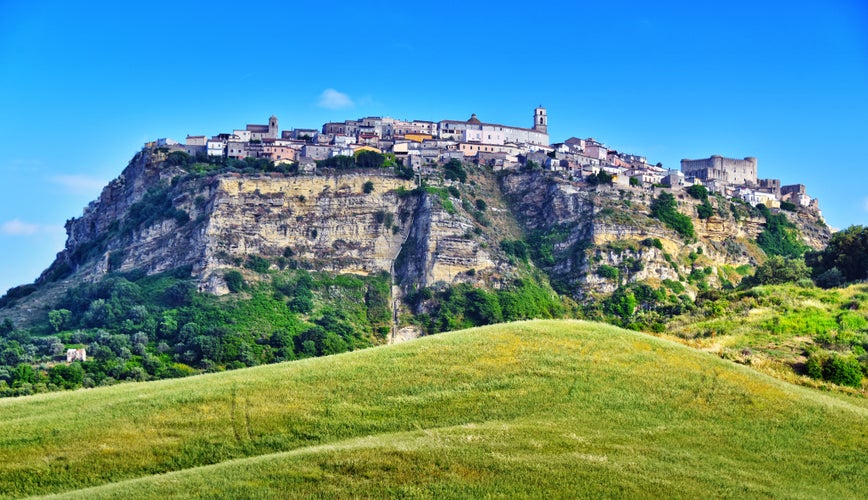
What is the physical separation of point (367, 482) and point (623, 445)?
7651 mm

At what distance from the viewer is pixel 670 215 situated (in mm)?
103125

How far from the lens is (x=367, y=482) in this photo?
25609mm

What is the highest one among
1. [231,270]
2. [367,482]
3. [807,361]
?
[231,270]

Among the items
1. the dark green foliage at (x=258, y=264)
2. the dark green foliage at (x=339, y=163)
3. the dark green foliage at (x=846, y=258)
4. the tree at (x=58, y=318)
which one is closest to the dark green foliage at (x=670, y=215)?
the dark green foliage at (x=846, y=258)

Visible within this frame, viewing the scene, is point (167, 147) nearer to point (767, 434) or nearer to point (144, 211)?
point (144, 211)

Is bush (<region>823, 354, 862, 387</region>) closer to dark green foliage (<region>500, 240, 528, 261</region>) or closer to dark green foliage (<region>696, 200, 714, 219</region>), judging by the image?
dark green foliage (<region>500, 240, 528, 261</region>)

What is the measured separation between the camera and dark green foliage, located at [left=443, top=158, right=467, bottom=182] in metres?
106

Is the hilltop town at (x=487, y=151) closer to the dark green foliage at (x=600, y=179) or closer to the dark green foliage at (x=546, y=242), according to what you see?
the dark green foliage at (x=600, y=179)

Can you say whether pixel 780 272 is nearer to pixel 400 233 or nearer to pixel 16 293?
pixel 400 233

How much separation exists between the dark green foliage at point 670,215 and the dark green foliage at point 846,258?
88.4 ft

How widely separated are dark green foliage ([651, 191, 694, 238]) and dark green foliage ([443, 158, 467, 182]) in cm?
2015

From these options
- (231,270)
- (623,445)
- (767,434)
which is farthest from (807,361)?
(231,270)

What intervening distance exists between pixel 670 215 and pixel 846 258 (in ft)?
115

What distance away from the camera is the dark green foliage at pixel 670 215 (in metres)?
102
